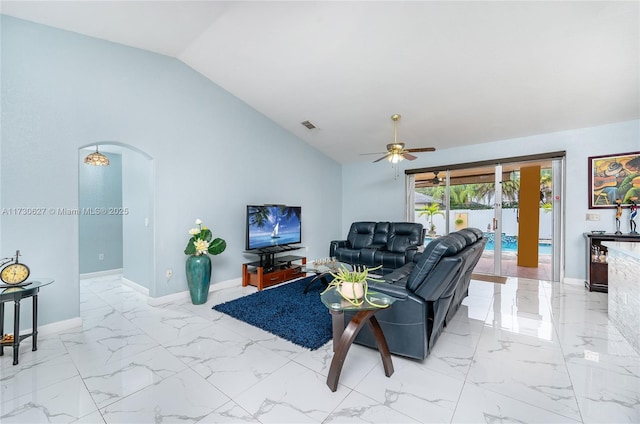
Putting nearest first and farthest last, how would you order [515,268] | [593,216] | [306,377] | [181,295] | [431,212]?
[306,377], [181,295], [593,216], [515,268], [431,212]

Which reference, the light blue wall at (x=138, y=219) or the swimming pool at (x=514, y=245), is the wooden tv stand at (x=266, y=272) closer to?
the light blue wall at (x=138, y=219)

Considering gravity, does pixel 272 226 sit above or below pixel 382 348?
above

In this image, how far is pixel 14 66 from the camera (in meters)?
2.51

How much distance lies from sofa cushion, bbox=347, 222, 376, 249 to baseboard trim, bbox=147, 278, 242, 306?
7.49 feet

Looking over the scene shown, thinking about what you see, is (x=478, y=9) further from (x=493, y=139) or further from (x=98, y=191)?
(x=98, y=191)

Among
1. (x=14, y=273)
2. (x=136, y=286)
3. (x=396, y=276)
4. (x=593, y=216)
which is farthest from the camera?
(x=593, y=216)

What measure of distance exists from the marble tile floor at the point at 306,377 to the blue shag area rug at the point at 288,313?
131mm

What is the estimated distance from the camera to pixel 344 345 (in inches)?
68.4

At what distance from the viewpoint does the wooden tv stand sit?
411cm

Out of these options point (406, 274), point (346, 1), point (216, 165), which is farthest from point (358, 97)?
point (406, 274)

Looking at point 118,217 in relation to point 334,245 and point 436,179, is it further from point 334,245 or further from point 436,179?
point 436,179

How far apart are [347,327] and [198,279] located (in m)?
2.41

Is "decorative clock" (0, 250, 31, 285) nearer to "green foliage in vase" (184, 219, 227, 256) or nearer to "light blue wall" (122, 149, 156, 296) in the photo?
"light blue wall" (122, 149, 156, 296)

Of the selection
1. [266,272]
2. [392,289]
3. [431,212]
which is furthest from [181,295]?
[431,212]
